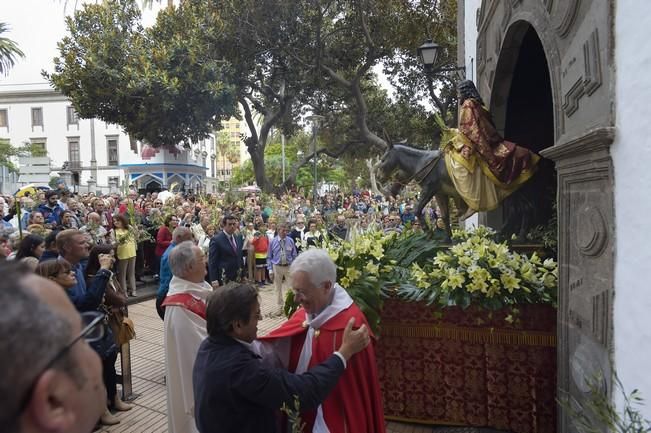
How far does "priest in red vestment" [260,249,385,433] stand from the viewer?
2467 millimetres

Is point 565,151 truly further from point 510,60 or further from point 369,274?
point 510,60

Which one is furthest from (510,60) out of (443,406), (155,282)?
(155,282)

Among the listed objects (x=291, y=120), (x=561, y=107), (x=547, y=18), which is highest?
(x=291, y=120)

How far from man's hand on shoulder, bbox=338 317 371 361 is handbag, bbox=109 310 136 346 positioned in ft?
10.3

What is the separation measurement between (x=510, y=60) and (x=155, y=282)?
9394mm

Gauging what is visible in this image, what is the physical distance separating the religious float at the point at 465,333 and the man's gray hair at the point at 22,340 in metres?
3.22

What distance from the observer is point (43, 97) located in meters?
46.3

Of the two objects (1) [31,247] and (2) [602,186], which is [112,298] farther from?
(2) [602,186]

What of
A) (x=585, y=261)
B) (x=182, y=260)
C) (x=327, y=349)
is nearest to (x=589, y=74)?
(x=585, y=261)

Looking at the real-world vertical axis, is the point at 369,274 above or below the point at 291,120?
below

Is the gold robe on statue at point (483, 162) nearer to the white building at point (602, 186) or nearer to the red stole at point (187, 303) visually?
the white building at point (602, 186)

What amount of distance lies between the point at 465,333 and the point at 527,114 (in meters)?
4.50

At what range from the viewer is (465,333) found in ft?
13.9

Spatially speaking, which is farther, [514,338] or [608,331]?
[514,338]
